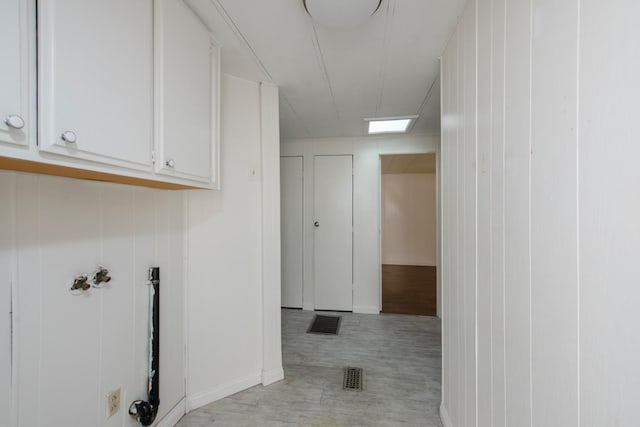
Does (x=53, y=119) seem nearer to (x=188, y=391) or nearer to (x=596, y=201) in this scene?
(x=596, y=201)

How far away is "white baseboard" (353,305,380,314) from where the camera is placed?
357cm

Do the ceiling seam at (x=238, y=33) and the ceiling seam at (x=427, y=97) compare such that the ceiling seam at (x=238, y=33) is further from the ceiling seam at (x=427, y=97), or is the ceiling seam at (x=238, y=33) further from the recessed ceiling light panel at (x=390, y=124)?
the recessed ceiling light panel at (x=390, y=124)

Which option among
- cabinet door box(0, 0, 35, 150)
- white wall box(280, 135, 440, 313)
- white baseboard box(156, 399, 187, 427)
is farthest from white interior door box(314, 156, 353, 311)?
cabinet door box(0, 0, 35, 150)

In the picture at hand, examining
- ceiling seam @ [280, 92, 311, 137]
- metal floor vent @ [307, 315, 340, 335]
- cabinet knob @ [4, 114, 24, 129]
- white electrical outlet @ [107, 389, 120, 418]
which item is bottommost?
metal floor vent @ [307, 315, 340, 335]

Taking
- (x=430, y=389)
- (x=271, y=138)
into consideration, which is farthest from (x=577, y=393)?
(x=271, y=138)

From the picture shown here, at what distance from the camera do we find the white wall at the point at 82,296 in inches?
36.3

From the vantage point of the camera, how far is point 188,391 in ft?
5.83

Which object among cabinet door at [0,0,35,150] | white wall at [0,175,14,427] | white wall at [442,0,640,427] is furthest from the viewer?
white wall at [0,175,14,427]

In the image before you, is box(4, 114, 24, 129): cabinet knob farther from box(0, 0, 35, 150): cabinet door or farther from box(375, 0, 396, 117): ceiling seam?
box(375, 0, 396, 117): ceiling seam

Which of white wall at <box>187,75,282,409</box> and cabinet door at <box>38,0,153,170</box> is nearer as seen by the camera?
cabinet door at <box>38,0,153,170</box>

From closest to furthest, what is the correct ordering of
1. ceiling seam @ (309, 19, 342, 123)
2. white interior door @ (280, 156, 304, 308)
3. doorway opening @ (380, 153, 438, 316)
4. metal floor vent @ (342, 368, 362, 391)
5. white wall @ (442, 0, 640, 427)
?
white wall @ (442, 0, 640, 427) < ceiling seam @ (309, 19, 342, 123) < metal floor vent @ (342, 368, 362, 391) < white interior door @ (280, 156, 304, 308) < doorway opening @ (380, 153, 438, 316)

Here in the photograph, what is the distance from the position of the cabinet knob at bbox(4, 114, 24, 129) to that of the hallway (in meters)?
1.87

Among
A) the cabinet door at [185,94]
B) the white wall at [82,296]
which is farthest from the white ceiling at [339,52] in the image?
the white wall at [82,296]

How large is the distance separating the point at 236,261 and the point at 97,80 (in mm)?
1379
